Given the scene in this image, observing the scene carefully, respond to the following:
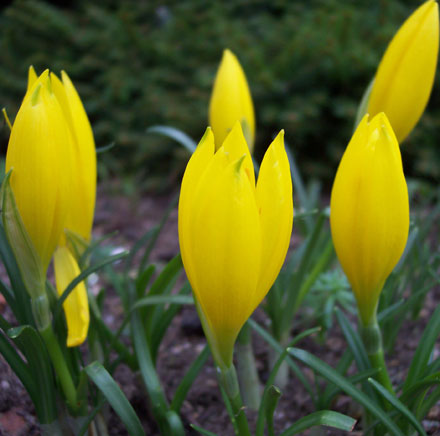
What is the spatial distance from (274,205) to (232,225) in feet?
0.24

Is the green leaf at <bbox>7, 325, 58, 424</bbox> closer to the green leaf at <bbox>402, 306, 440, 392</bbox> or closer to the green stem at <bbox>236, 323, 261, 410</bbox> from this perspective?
the green stem at <bbox>236, 323, 261, 410</bbox>

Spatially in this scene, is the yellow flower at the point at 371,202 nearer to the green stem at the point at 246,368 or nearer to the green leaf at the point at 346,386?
the green leaf at the point at 346,386

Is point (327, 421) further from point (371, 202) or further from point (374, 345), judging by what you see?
point (371, 202)

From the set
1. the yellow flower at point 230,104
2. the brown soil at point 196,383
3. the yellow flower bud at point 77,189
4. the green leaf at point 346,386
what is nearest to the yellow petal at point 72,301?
the yellow flower bud at point 77,189

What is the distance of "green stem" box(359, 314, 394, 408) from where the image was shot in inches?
35.7

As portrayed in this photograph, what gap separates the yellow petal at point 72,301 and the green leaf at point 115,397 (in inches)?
2.9

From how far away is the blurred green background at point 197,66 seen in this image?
286cm

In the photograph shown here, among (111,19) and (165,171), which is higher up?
(111,19)

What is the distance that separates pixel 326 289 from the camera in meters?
1.44

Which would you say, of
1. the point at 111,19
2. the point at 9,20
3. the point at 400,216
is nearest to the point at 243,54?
the point at 111,19

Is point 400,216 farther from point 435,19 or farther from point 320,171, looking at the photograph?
point 320,171

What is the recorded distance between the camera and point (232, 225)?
653 millimetres

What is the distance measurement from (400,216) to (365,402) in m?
0.30

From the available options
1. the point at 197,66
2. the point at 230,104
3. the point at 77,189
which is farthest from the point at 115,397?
the point at 197,66
